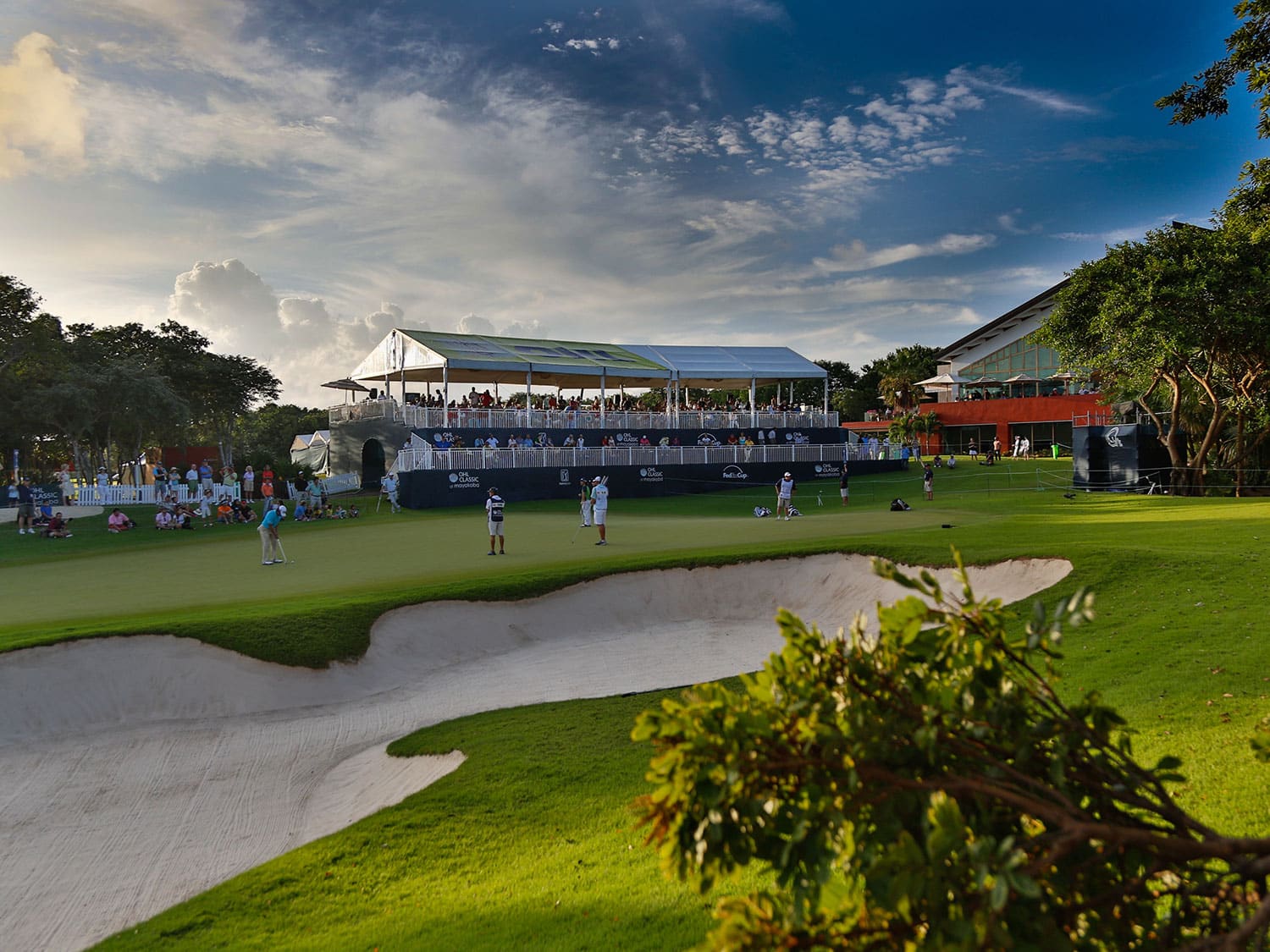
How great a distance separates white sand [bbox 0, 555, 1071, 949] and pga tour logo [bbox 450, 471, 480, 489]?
2038cm

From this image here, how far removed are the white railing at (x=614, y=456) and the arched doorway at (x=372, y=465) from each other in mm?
9071

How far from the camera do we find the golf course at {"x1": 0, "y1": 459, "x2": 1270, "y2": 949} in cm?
683

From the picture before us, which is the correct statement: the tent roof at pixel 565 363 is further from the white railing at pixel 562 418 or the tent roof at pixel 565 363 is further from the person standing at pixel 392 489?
the person standing at pixel 392 489

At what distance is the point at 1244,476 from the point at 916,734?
38.7 m

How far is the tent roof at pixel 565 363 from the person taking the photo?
148ft

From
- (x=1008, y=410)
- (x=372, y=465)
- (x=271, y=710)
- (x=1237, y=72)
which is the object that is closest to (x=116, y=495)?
(x=372, y=465)

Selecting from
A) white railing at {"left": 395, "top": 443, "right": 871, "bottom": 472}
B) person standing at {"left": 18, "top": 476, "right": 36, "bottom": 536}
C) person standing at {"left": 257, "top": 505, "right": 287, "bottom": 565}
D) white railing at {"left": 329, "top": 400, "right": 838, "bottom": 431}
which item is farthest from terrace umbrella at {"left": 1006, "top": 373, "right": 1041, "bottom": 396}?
person standing at {"left": 18, "top": 476, "right": 36, "bottom": 536}

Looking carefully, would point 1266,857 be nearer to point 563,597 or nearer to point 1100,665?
point 1100,665

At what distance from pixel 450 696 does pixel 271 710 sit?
2.89m

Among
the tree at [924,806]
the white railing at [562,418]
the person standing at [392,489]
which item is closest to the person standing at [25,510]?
the person standing at [392,489]

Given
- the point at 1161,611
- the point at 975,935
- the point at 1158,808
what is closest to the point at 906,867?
the point at 975,935

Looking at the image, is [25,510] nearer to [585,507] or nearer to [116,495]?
[116,495]

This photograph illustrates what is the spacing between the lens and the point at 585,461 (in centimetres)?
4166

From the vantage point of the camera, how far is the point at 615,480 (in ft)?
139
